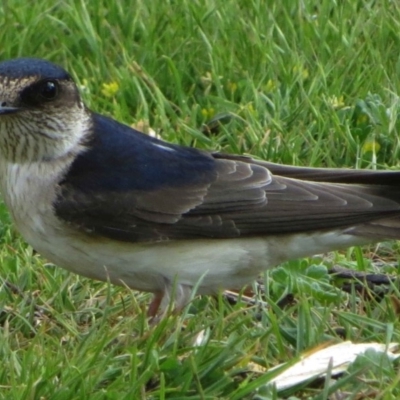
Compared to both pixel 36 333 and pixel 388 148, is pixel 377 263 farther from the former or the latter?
pixel 36 333

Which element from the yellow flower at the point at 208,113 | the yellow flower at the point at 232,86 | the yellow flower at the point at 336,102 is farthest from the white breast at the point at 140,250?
the yellow flower at the point at 232,86

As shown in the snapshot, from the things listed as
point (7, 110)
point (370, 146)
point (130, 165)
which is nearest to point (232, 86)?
point (370, 146)

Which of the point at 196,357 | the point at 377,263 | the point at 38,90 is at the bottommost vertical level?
the point at 377,263

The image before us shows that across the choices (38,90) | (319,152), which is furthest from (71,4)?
(38,90)

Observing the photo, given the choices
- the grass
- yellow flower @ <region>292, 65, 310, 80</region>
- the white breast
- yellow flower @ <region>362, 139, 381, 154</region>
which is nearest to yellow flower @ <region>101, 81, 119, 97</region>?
the grass

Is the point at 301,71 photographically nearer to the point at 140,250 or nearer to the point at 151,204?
the point at 151,204

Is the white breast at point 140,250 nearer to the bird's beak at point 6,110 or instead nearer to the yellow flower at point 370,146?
the bird's beak at point 6,110
